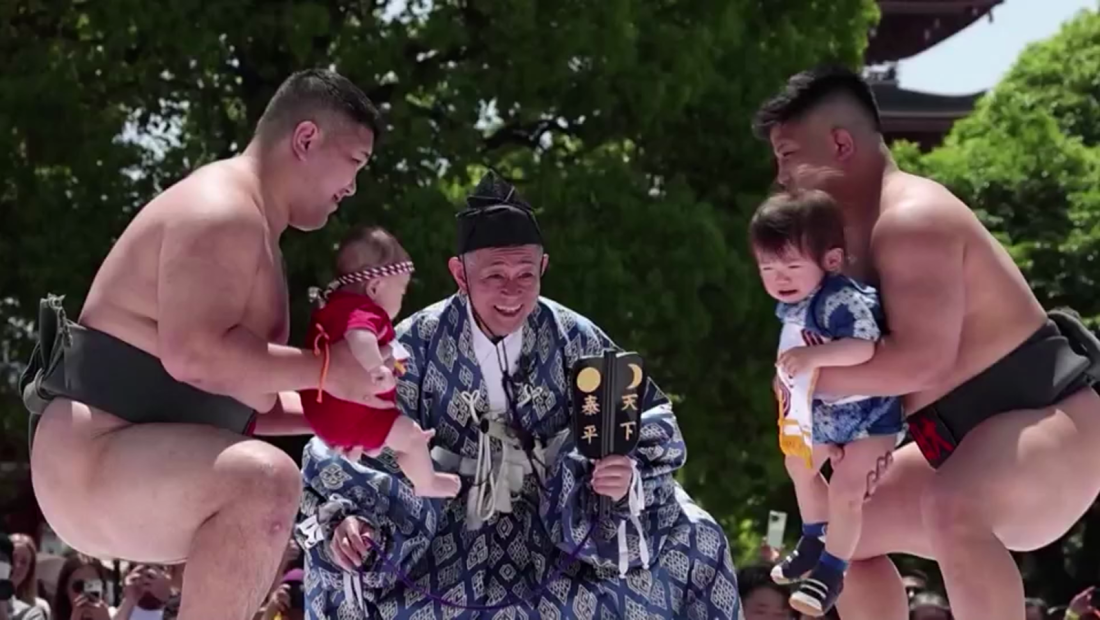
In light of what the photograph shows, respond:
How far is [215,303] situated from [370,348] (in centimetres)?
31

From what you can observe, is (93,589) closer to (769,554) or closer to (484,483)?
(769,554)

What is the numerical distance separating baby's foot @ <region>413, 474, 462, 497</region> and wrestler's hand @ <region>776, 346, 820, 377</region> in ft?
2.35

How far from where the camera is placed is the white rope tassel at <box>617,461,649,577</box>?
11.7ft

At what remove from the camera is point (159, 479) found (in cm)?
313

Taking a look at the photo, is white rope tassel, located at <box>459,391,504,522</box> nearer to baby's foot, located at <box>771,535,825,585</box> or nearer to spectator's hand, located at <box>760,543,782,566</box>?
baby's foot, located at <box>771,535,825,585</box>

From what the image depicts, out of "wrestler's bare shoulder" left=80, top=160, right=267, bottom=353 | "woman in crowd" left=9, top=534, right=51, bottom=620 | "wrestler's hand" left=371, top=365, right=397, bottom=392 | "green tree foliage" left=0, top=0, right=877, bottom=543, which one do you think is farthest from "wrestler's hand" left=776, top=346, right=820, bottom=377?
"green tree foliage" left=0, top=0, right=877, bottom=543

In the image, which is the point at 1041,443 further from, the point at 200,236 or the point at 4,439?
the point at 4,439

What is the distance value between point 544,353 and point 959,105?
13.1 meters

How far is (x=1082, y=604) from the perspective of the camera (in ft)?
20.2

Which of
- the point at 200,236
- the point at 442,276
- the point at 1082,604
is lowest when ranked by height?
the point at 1082,604

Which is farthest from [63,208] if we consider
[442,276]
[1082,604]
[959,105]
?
[959,105]

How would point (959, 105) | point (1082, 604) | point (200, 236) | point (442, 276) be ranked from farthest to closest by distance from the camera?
point (959, 105) < point (442, 276) < point (1082, 604) < point (200, 236)

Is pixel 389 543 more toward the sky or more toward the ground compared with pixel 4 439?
more toward the sky

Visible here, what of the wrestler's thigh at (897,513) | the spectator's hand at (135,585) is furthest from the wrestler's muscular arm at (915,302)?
the spectator's hand at (135,585)
